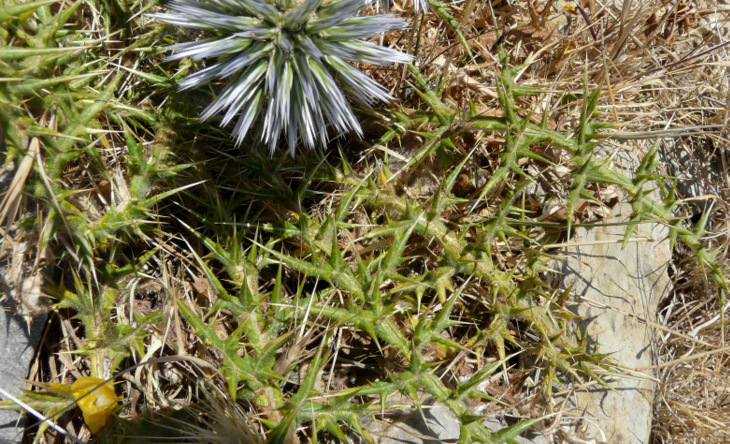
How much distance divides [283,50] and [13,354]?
144cm

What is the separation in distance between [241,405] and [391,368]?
1.85 feet

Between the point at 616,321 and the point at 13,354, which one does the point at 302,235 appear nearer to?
the point at 13,354

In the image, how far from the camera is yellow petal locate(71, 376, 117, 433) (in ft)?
6.08

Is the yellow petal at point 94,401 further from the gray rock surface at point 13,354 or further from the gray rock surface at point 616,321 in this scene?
the gray rock surface at point 616,321

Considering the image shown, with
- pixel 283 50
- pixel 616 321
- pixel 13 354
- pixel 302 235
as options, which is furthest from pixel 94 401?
pixel 616 321

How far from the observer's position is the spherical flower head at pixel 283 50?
141 centimetres

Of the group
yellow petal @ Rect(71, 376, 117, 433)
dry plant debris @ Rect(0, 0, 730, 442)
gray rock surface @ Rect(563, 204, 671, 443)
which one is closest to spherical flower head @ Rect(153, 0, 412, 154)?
dry plant debris @ Rect(0, 0, 730, 442)

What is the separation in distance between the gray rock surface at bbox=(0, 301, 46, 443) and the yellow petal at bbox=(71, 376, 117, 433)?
0.23 metres

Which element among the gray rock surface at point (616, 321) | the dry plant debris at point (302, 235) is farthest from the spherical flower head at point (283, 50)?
the gray rock surface at point (616, 321)

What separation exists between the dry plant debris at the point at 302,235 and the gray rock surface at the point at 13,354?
69 mm

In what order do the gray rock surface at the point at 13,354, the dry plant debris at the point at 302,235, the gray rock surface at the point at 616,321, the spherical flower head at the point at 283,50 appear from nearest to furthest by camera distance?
1. the spherical flower head at the point at 283,50
2. the dry plant debris at the point at 302,235
3. the gray rock surface at the point at 13,354
4. the gray rock surface at the point at 616,321

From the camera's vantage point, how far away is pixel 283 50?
1444 millimetres

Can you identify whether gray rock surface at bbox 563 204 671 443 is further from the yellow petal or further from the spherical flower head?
the yellow petal

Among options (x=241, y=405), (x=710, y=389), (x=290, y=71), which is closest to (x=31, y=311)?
(x=241, y=405)
